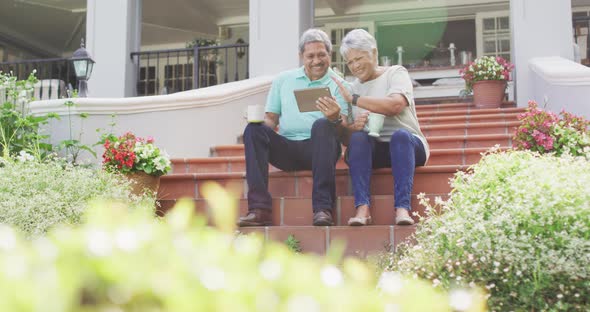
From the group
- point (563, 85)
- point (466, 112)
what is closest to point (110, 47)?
point (466, 112)

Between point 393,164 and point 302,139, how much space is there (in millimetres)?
657

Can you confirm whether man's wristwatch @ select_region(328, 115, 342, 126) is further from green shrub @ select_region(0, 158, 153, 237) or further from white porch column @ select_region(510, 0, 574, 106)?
white porch column @ select_region(510, 0, 574, 106)

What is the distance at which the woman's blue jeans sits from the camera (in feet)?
11.5

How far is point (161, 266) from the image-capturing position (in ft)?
1.90

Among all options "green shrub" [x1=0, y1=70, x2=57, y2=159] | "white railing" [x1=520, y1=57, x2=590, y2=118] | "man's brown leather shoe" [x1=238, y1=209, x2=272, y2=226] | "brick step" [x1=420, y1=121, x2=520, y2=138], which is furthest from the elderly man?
"brick step" [x1=420, y1=121, x2=520, y2=138]

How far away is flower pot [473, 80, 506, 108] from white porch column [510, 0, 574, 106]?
0.64 feet

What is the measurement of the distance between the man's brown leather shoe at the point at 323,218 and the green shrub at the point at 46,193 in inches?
42.4

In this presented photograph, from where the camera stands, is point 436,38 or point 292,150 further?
point 436,38

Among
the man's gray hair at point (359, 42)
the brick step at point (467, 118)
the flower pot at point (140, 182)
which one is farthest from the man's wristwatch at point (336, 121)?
the brick step at point (467, 118)

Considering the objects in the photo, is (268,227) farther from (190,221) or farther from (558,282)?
(190,221)

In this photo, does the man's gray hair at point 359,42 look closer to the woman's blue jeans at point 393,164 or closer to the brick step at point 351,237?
the woman's blue jeans at point 393,164

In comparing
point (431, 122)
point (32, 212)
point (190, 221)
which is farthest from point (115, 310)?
point (431, 122)

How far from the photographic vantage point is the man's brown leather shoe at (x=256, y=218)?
3734 mm

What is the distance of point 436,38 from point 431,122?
637 centimetres
